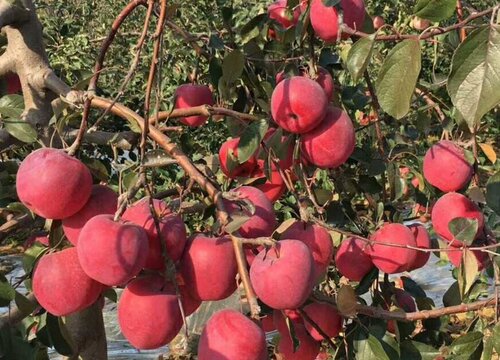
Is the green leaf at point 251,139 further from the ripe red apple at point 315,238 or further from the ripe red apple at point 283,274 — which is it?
the ripe red apple at point 283,274

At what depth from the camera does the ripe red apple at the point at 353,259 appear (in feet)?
3.55

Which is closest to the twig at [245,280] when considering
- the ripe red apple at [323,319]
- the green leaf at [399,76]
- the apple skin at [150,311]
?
the apple skin at [150,311]

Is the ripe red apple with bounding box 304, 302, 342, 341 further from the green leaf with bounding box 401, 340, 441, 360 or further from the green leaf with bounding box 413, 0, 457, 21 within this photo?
the green leaf with bounding box 413, 0, 457, 21

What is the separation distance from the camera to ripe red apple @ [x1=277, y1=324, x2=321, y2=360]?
1.03 metres

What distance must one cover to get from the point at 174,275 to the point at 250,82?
564 millimetres

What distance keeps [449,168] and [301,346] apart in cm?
37

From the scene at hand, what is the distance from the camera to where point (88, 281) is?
2.53 ft

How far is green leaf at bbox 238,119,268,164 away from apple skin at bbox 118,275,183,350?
0.23m

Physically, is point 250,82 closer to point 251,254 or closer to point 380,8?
point 251,254

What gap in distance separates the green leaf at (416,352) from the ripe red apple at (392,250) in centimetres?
12

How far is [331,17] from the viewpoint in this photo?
3.23 feet

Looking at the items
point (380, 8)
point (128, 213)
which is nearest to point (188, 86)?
point (128, 213)

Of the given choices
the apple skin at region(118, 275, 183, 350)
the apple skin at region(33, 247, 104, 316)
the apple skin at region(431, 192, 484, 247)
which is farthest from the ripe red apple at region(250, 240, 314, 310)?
the apple skin at region(431, 192, 484, 247)

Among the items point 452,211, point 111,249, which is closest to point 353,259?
point 452,211
